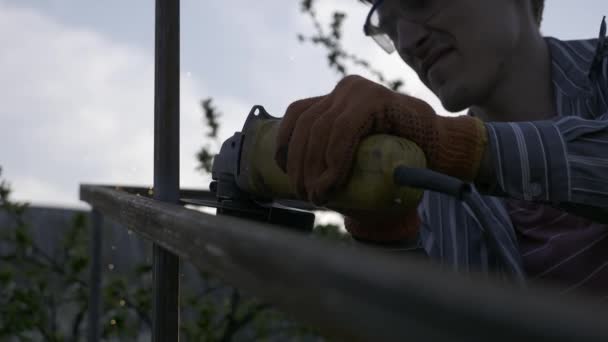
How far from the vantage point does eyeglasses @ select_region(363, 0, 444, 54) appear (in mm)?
1305

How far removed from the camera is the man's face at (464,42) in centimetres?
129

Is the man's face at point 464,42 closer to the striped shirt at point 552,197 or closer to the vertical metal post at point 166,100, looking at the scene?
the striped shirt at point 552,197

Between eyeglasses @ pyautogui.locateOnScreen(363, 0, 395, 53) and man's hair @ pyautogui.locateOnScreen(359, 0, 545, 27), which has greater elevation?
man's hair @ pyautogui.locateOnScreen(359, 0, 545, 27)

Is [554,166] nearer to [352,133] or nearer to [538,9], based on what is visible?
[352,133]

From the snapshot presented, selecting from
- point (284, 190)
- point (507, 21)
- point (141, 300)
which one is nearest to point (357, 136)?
point (284, 190)

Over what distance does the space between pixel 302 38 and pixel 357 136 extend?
231 cm

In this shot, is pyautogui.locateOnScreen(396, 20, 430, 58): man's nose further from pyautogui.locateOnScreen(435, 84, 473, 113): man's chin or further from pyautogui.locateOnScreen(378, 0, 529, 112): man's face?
pyautogui.locateOnScreen(435, 84, 473, 113): man's chin

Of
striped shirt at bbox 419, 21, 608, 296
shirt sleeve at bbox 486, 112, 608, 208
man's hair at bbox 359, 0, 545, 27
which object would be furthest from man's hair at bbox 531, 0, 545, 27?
shirt sleeve at bbox 486, 112, 608, 208

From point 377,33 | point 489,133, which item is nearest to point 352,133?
point 489,133

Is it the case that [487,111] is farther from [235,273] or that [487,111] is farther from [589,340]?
[589,340]

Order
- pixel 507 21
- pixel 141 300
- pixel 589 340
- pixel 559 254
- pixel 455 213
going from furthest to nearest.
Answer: pixel 141 300, pixel 455 213, pixel 507 21, pixel 559 254, pixel 589 340

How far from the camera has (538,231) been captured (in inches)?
50.0

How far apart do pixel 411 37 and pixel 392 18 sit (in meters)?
0.09

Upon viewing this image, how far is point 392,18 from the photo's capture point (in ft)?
4.61
